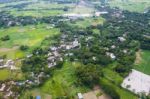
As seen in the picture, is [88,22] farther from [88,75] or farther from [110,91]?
[110,91]

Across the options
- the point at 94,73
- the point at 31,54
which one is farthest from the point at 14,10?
the point at 94,73

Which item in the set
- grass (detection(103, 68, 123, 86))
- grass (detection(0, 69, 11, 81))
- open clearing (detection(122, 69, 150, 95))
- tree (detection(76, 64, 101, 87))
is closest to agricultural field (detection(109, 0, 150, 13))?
open clearing (detection(122, 69, 150, 95))

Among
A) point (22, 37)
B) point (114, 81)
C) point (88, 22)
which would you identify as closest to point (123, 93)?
point (114, 81)

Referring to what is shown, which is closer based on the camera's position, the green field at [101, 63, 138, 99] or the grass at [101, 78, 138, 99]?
the grass at [101, 78, 138, 99]

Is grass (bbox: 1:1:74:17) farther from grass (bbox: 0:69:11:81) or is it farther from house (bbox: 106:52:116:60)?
grass (bbox: 0:69:11:81)

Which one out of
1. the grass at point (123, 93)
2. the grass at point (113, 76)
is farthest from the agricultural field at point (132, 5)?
the grass at point (123, 93)

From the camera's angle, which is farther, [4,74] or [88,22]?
[88,22]

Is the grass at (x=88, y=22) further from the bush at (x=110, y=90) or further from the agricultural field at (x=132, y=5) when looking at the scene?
the bush at (x=110, y=90)
